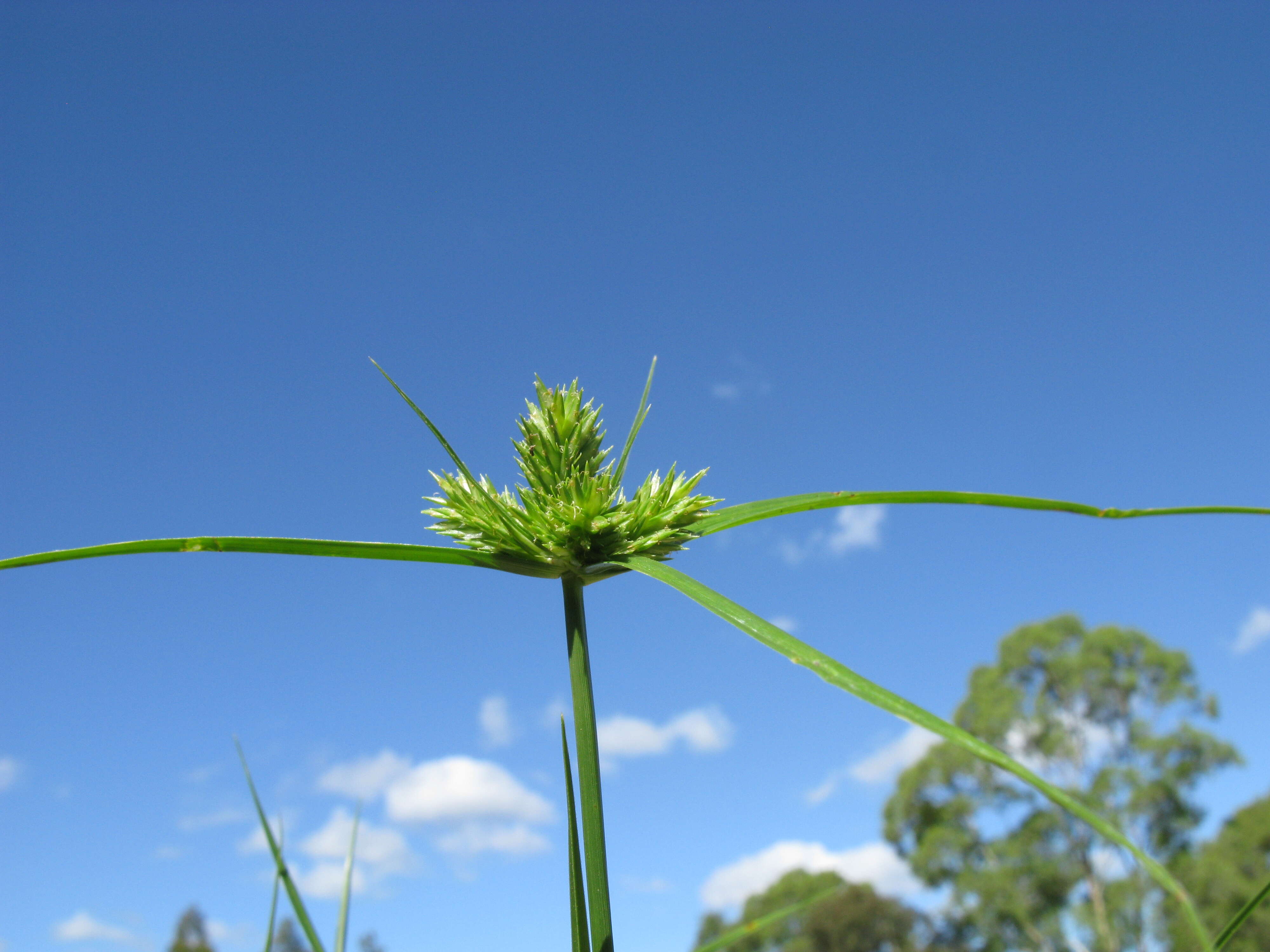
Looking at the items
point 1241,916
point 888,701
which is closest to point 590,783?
point 888,701

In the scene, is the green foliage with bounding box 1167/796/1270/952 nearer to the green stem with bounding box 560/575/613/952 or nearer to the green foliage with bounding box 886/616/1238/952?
the green foliage with bounding box 886/616/1238/952

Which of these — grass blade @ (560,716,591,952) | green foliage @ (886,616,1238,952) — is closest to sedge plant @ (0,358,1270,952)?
grass blade @ (560,716,591,952)

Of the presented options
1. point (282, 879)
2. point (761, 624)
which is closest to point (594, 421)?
point (761, 624)

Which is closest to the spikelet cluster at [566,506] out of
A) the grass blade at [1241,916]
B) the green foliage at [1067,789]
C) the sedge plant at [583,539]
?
the sedge plant at [583,539]

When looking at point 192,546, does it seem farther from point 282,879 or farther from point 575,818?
point 282,879

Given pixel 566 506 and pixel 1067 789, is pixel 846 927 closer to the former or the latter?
pixel 1067 789

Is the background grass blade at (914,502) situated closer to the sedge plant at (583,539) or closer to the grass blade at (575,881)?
the sedge plant at (583,539)
